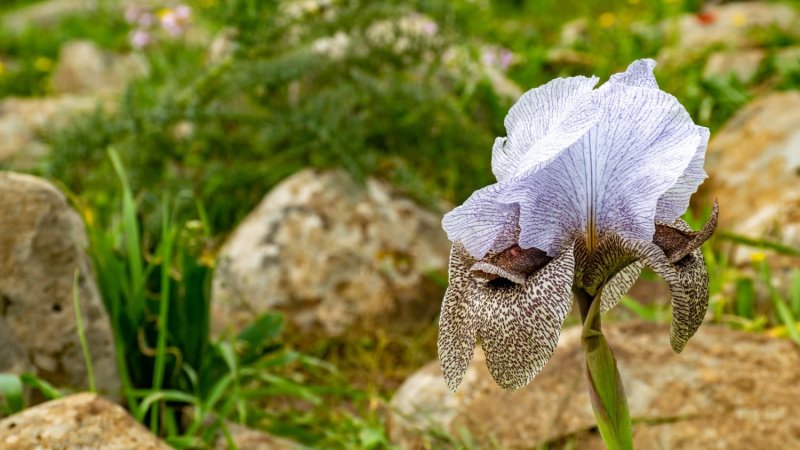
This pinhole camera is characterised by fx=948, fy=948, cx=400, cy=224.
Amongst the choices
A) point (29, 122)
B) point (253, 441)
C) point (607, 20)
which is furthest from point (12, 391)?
point (607, 20)

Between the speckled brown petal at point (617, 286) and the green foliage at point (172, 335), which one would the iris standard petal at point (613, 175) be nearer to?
the speckled brown petal at point (617, 286)

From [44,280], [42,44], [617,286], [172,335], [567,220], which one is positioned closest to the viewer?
[567,220]

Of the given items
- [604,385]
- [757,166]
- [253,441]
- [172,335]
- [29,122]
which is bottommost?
[29,122]

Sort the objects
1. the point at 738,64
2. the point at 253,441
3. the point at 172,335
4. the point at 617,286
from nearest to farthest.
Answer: the point at 617,286, the point at 253,441, the point at 172,335, the point at 738,64

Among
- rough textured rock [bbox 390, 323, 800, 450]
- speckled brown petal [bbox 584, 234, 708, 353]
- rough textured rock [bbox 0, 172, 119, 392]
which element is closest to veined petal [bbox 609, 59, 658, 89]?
speckled brown petal [bbox 584, 234, 708, 353]

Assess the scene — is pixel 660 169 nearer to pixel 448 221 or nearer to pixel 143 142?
pixel 448 221

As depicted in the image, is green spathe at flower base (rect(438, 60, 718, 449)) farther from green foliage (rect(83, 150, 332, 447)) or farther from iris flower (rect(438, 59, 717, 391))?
green foliage (rect(83, 150, 332, 447))

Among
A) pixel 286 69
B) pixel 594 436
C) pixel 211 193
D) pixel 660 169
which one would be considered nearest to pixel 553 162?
pixel 660 169

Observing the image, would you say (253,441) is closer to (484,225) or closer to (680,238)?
(484,225)
